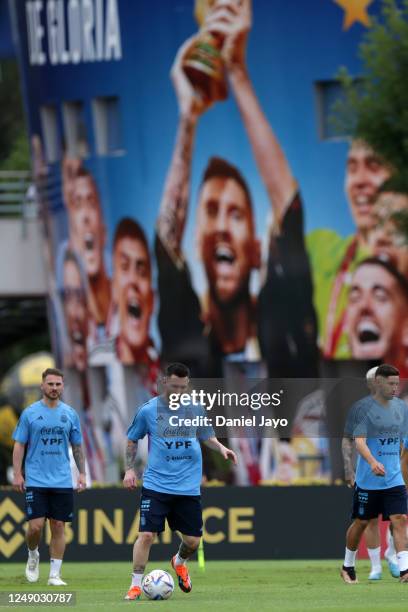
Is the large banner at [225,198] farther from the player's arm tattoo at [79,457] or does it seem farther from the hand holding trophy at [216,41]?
the player's arm tattoo at [79,457]

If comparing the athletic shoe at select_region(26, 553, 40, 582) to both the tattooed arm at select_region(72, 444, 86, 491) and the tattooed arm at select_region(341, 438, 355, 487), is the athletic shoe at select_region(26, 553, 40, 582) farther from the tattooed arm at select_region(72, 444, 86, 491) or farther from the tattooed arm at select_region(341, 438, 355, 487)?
the tattooed arm at select_region(341, 438, 355, 487)

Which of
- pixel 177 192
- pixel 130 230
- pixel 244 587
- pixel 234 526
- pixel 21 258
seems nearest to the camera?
pixel 244 587

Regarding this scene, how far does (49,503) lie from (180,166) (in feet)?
73.3

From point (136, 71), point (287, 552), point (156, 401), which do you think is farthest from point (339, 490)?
point (136, 71)

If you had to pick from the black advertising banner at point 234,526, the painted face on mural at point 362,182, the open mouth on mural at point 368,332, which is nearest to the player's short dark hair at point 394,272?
the painted face on mural at point 362,182

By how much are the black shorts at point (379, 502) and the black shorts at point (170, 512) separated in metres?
2.20

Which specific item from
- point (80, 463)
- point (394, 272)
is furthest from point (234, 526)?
point (394, 272)

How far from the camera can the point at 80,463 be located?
18.3m

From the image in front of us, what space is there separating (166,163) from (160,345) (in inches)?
173

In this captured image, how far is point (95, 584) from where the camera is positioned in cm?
1916

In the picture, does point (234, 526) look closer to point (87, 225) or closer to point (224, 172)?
point (224, 172)

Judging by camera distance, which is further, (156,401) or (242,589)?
(242,589)

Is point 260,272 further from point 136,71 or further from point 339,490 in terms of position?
point 339,490

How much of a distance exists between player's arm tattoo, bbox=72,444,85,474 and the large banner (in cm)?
1875
